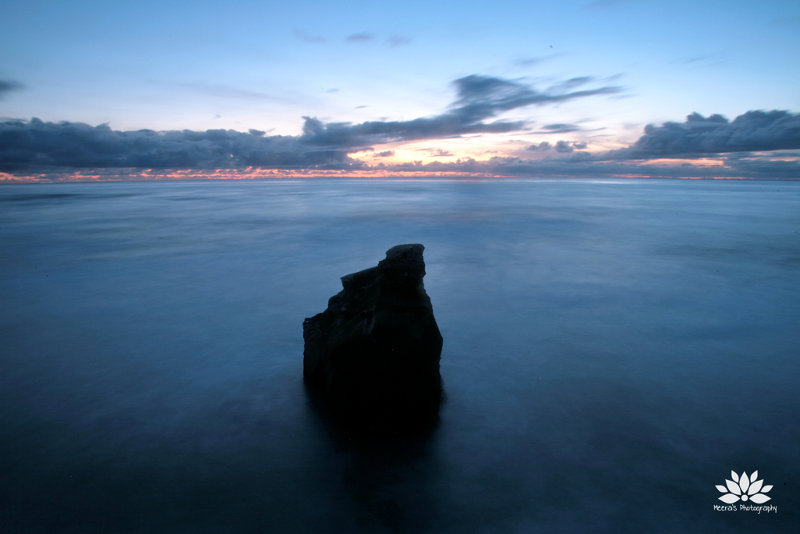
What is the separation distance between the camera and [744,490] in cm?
453

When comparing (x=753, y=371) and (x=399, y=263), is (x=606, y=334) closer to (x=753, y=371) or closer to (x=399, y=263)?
(x=753, y=371)

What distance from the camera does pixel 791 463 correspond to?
16.0 feet

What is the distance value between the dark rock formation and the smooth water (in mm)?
363

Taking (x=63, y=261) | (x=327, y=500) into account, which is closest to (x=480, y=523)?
(x=327, y=500)

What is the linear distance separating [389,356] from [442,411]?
1206 mm

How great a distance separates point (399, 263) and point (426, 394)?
1.79m

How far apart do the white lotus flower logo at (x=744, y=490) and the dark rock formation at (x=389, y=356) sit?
3229mm

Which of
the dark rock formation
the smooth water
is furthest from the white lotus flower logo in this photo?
the dark rock formation

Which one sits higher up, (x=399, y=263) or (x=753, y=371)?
(x=399, y=263)

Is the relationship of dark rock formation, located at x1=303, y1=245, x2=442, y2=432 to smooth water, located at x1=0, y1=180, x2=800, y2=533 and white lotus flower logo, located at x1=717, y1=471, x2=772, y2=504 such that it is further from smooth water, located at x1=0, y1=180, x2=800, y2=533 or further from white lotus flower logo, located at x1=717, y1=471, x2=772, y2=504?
white lotus flower logo, located at x1=717, y1=471, x2=772, y2=504

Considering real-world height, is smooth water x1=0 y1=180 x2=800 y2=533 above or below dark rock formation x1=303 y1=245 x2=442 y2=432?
below

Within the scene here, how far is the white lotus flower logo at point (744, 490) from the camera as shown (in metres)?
4.44

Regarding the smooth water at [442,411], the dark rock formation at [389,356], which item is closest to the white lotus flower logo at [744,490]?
Result: the smooth water at [442,411]

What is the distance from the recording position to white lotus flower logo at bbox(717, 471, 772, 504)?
444 centimetres
